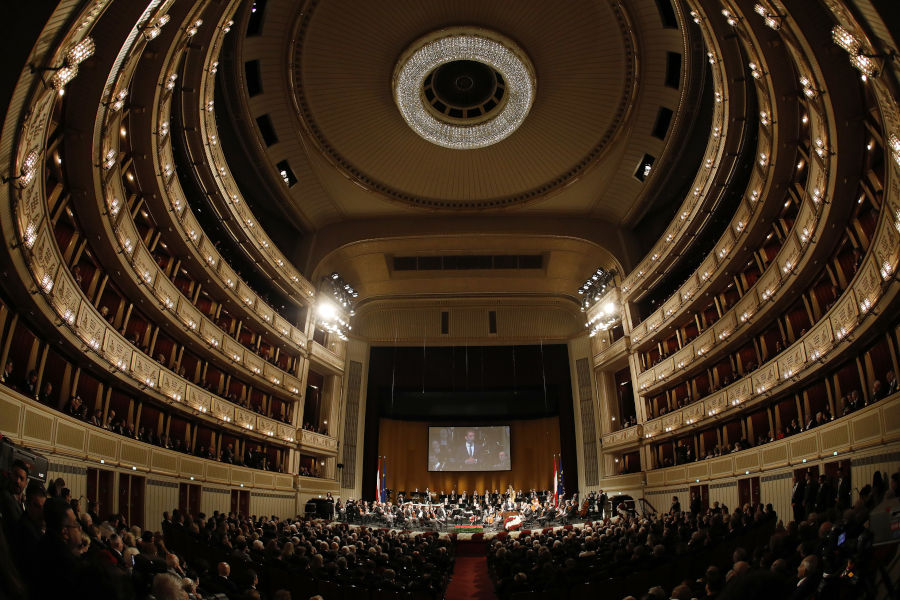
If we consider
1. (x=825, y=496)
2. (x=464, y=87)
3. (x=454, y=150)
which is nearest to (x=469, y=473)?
(x=454, y=150)

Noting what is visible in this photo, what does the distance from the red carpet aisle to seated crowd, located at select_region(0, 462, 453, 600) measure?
1.94 ft

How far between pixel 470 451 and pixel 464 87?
1705 cm

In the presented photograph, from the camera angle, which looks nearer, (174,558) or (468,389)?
(174,558)

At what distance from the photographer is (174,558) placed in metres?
6.85

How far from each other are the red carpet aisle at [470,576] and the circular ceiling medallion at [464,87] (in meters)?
13.2

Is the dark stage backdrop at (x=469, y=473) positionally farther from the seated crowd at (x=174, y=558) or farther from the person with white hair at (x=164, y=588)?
the person with white hair at (x=164, y=588)

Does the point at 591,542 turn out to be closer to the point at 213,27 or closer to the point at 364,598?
the point at 364,598

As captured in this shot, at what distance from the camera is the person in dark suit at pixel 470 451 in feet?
96.4

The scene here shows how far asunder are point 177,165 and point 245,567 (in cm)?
1211

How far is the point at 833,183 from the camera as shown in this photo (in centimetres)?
1127

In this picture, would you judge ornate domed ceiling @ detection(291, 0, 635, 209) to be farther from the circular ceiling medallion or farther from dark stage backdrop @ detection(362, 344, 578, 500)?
dark stage backdrop @ detection(362, 344, 578, 500)

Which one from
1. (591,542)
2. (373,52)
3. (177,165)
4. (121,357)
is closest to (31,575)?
(591,542)

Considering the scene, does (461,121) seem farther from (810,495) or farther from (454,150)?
(810,495)

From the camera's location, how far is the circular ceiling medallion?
18531 mm
